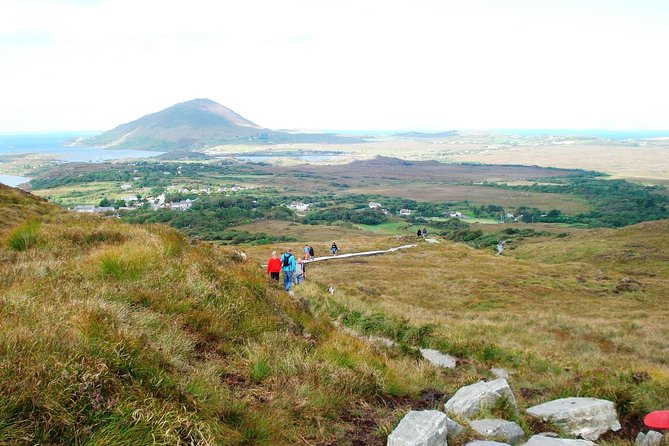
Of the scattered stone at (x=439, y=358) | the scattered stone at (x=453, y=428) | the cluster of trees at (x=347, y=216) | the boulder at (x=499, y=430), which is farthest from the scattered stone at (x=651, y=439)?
the cluster of trees at (x=347, y=216)

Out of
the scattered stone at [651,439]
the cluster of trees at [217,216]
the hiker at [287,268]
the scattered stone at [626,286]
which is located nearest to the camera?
the scattered stone at [651,439]

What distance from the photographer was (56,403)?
167 inches

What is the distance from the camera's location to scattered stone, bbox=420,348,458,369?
12109mm

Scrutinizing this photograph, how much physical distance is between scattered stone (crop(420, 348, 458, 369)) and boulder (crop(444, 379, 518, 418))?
3.94m

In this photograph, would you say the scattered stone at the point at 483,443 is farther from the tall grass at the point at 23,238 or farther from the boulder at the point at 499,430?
the tall grass at the point at 23,238

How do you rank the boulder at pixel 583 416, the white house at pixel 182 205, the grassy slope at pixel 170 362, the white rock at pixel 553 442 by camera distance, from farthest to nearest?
the white house at pixel 182 205 < the boulder at pixel 583 416 < the white rock at pixel 553 442 < the grassy slope at pixel 170 362

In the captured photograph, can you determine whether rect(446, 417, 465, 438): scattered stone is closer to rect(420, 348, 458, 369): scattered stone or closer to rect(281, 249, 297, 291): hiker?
rect(420, 348, 458, 369): scattered stone

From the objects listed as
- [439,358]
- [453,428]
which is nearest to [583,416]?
[453,428]

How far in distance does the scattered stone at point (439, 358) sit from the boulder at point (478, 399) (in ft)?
12.9

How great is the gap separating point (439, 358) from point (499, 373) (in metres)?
1.64

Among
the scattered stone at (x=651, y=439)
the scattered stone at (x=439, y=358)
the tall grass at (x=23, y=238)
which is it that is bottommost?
the scattered stone at (x=439, y=358)

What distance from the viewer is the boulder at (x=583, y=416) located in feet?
24.7

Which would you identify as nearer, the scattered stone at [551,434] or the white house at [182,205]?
the scattered stone at [551,434]

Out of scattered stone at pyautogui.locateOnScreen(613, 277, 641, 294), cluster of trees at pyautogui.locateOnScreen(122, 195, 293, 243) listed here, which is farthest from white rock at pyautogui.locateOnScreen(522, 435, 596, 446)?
cluster of trees at pyautogui.locateOnScreen(122, 195, 293, 243)
